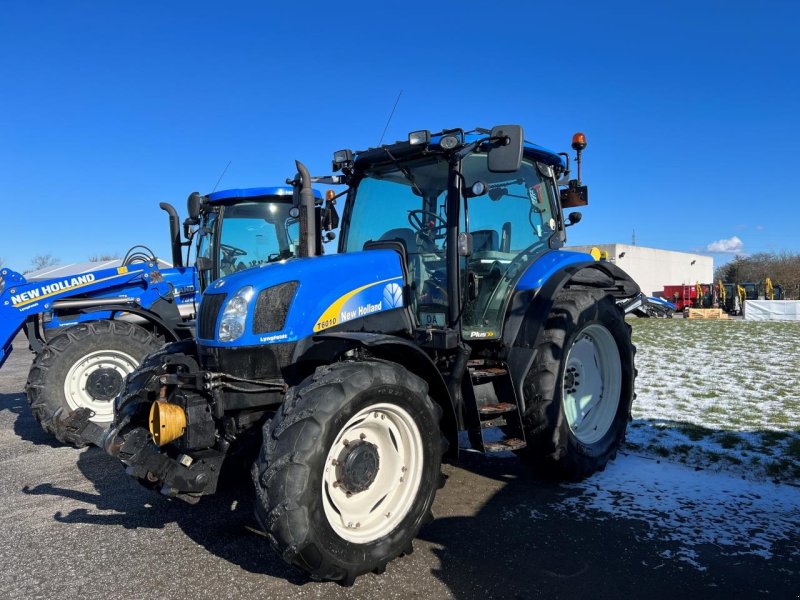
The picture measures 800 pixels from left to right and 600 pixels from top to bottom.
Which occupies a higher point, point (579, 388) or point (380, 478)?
point (579, 388)

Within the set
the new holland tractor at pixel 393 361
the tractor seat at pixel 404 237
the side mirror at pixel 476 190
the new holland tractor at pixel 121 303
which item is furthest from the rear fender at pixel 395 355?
the new holland tractor at pixel 121 303

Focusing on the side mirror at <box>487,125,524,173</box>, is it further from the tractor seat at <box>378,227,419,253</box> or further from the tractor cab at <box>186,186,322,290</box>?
the tractor cab at <box>186,186,322,290</box>

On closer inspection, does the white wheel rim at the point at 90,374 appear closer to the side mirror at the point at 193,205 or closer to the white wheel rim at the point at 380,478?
the side mirror at the point at 193,205

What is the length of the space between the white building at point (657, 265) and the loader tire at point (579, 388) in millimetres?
35197

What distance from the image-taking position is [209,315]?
3.46 meters

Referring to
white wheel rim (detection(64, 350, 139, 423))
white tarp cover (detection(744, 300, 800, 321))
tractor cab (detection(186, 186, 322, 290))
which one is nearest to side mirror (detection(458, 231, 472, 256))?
tractor cab (detection(186, 186, 322, 290))

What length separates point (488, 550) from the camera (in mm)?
3232

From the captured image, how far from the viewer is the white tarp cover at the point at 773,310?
25.8m

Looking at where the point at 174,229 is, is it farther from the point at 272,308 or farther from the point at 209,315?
the point at 272,308

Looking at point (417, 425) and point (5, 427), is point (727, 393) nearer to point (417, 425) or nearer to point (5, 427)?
point (417, 425)

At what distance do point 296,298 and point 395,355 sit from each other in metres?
0.66

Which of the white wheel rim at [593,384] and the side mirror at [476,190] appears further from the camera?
the white wheel rim at [593,384]

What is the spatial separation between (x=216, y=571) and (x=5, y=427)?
16.4 ft

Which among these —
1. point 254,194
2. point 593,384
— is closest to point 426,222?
point 593,384
